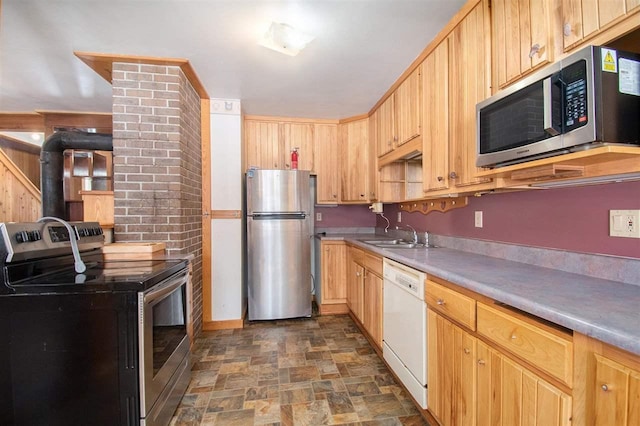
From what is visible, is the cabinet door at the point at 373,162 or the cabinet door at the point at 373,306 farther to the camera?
the cabinet door at the point at 373,162

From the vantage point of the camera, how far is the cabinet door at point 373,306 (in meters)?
2.33

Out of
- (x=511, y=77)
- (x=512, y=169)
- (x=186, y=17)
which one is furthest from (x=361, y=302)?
(x=186, y=17)

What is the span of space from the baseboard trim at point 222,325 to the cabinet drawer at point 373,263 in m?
1.56

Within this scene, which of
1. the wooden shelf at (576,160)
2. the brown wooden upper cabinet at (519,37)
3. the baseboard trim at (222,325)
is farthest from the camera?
the baseboard trim at (222,325)

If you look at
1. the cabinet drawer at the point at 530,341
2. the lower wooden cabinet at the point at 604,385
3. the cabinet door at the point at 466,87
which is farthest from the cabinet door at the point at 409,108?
the lower wooden cabinet at the point at 604,385

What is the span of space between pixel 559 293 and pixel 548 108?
689 millimetres

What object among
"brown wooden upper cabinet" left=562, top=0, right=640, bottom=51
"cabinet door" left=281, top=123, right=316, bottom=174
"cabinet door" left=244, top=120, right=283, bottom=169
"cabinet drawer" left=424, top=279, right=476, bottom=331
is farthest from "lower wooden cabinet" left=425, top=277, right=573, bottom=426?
"cabinet door" left=244, top=120, right=283, bottom=169

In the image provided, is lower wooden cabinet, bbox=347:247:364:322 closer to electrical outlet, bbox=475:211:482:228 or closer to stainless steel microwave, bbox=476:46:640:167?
electrical outlet, bbox=475:211:482:228

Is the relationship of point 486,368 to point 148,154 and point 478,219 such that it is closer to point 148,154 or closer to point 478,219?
point 478,219

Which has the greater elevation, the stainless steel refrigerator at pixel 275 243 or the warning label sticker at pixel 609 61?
the warning label sticker at pixel 609 61

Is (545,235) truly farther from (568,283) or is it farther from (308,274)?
(308,274)

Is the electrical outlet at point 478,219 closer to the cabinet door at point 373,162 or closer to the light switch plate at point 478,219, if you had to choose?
the light switch plate at point 478,219

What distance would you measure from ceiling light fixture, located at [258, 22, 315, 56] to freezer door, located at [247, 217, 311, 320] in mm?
1768

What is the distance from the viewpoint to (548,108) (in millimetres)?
1055
